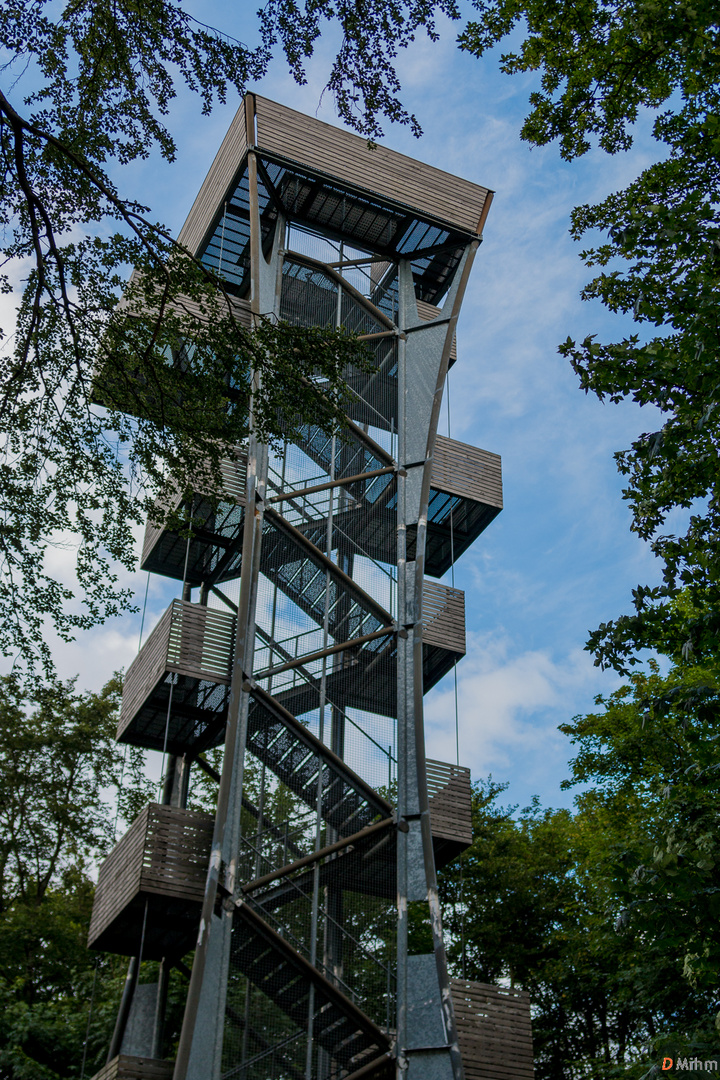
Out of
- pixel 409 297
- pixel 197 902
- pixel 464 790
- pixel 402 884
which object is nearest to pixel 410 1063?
pixel 402 884

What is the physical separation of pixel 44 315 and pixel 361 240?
32.0 ft

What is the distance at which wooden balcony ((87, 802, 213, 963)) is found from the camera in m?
12.5

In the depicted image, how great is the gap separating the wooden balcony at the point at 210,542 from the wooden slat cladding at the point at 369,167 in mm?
4840

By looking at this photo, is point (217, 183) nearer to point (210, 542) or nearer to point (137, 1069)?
point (210, 542)

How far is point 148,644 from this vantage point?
15.1m

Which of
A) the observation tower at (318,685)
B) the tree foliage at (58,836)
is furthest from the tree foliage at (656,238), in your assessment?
the tree foliage at (58,836)

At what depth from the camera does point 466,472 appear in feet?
58.5

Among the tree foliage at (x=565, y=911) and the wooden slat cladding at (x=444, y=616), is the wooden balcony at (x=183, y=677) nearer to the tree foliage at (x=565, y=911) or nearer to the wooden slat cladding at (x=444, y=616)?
the wooden slat cladding at (x=444, y=616)

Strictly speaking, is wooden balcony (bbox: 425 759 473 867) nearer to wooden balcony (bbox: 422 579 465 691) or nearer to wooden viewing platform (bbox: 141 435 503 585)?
wooden balcony (bbox: 422 579 465 691)

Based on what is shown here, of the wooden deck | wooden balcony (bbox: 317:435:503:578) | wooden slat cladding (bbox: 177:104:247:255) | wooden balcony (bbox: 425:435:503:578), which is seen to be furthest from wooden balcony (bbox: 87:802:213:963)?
the wooden deck

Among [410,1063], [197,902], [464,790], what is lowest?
[410,1063]

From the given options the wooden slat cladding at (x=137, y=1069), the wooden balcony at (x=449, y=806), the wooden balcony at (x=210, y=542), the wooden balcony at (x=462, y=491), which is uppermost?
the wooden balcony at (x=462, y=491)

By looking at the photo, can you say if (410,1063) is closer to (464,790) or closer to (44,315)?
(464,790)

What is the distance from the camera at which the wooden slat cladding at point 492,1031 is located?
12539mm
